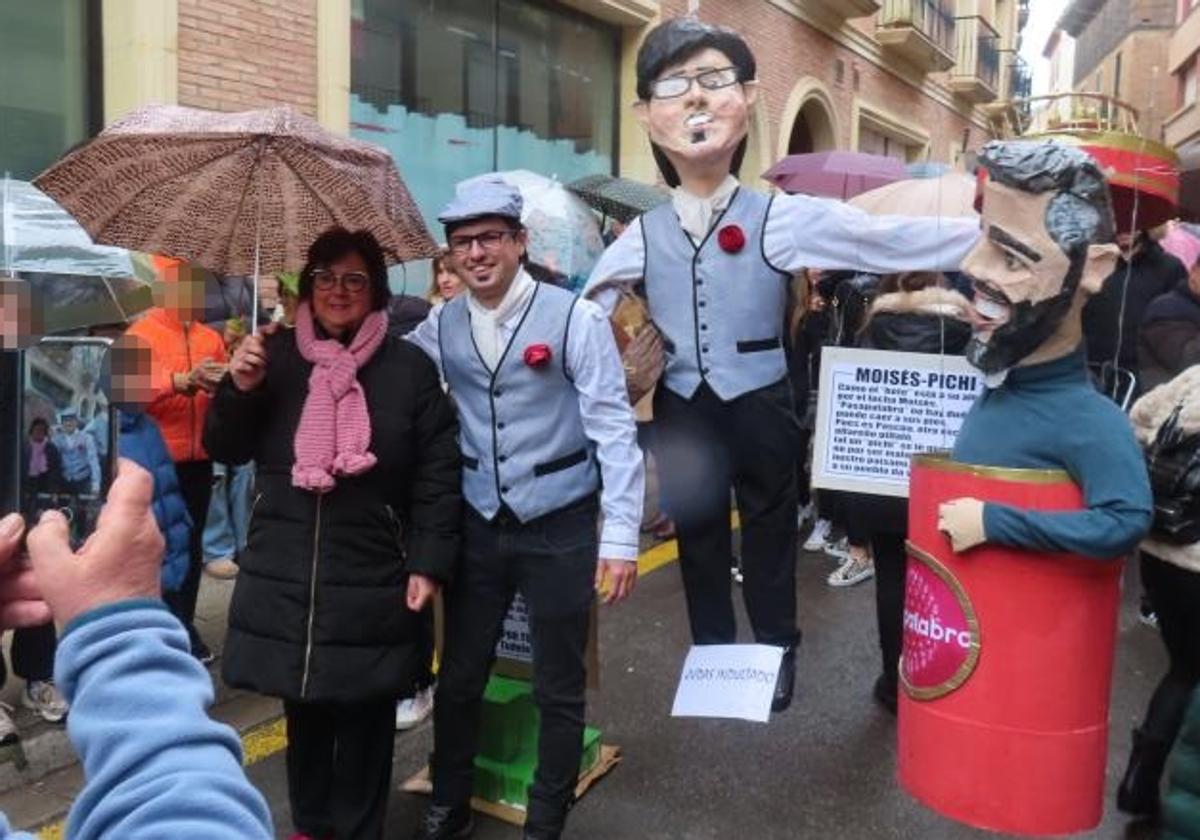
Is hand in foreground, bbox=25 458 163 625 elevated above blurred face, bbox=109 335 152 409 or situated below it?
below

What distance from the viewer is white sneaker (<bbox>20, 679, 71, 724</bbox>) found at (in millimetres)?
3996

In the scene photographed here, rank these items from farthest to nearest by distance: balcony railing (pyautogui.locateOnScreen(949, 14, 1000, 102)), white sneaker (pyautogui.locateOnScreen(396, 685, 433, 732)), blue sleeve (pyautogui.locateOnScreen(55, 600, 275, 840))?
balcony railing (pyautogui.locateOnScreen(949, 14, 1000, 102)), white sneaker (pyautogui.locateOnScreen(396, 685, 433, 732)), blue sleeve (pyautogui.locateOnScreen(55, 600, 275, 840))

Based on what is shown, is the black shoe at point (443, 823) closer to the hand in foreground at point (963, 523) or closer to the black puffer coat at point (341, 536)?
the black puffer coat at point (341, 536)

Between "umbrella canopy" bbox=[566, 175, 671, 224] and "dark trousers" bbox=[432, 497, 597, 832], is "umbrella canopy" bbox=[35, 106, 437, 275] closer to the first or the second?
"dark trousers" bbox=[432, 497, 597, 832]

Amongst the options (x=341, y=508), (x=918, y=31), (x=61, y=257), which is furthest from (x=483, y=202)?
(x=918, y=31)

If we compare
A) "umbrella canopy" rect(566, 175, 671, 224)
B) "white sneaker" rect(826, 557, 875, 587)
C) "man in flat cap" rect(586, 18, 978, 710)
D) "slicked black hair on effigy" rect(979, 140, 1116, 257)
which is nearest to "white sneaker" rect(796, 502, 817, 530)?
"white sneaker" rect(826, 557, 875, 587)

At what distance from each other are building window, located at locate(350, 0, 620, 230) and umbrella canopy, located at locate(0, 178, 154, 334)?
554 cm

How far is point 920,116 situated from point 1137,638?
1695 cm

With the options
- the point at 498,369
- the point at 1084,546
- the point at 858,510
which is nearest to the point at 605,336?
the point at 498,369

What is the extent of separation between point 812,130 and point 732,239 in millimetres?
14390

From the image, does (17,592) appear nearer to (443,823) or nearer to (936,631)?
(936,631)

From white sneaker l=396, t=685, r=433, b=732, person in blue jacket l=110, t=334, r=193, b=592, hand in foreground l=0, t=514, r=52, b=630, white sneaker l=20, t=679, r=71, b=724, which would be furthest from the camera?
white sneaker l=396, t=685, r=433, b=732

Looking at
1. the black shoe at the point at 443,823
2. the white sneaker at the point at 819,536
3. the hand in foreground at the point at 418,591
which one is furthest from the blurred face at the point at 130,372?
the white sneaker at the point at 819,536

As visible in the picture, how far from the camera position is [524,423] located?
308cm
